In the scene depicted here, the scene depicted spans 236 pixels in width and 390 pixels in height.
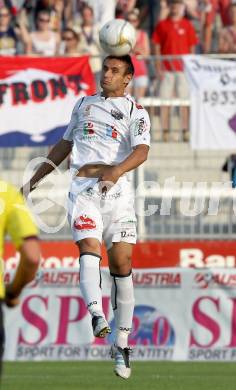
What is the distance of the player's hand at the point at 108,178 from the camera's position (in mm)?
11336

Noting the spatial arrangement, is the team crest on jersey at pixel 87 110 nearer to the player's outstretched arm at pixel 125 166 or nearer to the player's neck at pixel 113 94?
the player's neck at pixel 113 94

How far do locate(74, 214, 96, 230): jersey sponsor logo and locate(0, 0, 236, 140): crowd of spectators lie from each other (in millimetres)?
8895

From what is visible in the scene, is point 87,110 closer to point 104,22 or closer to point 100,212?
point 100,212

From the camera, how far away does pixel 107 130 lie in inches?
467

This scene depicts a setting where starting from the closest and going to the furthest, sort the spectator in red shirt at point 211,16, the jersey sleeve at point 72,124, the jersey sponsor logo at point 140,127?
1. the jersey sponsor logo at point 140,127
2. the jersey sleeve at point 72,124
3. the spectator in red shirt at point 211,16

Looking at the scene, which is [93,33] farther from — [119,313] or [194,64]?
[119,313]

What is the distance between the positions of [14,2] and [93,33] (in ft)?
5.91

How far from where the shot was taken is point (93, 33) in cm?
2086

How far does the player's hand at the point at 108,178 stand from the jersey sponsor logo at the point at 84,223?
1.01 feet
